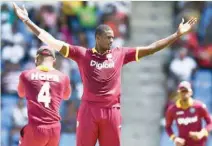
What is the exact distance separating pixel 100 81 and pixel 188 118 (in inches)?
109

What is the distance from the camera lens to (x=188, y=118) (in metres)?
9.98

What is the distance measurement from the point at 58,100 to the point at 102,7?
313 inches

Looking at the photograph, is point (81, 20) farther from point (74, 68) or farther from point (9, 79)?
point (9, 79)

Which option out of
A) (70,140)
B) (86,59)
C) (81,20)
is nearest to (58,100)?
(86,59)

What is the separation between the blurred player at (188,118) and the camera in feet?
32.1

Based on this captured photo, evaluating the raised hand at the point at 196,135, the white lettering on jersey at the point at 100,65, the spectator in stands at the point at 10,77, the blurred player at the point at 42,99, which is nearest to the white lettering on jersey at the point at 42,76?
the blurred player at the point at 42,99

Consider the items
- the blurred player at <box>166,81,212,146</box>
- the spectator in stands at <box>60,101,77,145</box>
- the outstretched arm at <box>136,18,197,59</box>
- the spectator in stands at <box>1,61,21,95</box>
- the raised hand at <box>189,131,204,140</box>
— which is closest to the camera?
the outstretched arm at <box>136,18,197,59</box>

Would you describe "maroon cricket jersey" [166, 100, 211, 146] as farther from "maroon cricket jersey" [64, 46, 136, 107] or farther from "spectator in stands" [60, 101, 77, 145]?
"spectator in stands" [60, 101, 77, 145]

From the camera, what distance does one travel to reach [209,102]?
14.9 metres

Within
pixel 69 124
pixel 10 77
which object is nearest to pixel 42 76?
pixel 69 124

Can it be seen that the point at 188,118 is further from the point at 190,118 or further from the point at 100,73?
the point at 100,73

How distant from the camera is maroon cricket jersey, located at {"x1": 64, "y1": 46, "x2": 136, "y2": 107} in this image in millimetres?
7613

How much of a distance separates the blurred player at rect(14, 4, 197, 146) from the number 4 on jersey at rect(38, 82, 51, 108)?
0.40 metres

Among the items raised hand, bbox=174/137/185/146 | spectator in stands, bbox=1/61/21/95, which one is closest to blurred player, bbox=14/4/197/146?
raised hand, bbox=174/137/185/146
